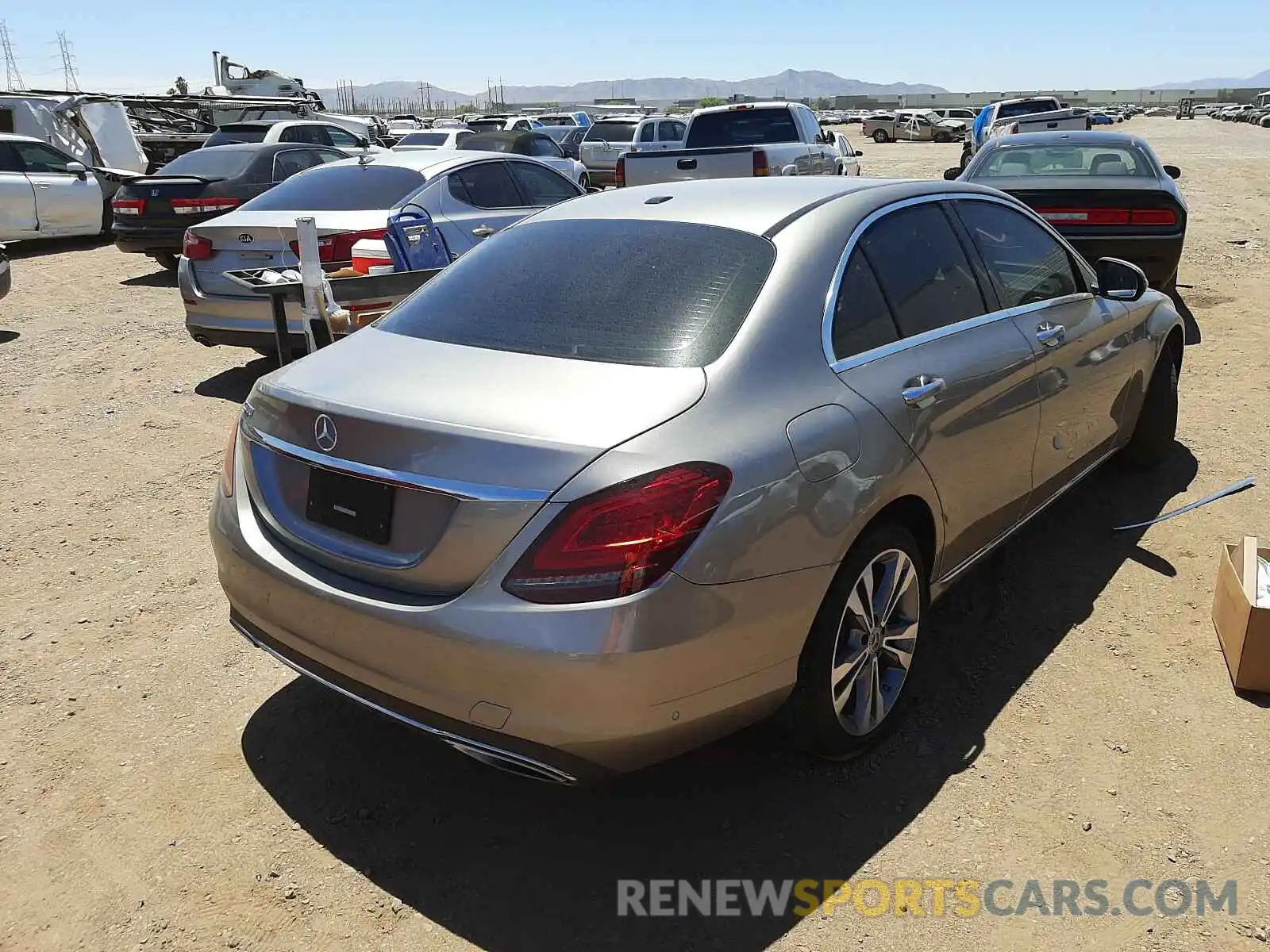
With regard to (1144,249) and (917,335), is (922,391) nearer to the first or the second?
(917,335)

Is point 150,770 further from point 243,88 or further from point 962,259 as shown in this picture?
point 243,88

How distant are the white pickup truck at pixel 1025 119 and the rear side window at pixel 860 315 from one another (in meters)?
11.7

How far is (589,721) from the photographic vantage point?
241 cm

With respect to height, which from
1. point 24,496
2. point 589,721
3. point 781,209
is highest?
point 781,209

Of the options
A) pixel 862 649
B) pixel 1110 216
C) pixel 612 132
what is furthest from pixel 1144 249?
pixel 612 132

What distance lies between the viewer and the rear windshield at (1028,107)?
25328 mm

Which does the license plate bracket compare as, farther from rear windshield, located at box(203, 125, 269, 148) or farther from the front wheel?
rear windshield, located at box(203, 125, 269, 148)

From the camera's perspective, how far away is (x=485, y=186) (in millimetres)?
8453

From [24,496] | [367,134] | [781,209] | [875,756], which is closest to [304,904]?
[875,756]

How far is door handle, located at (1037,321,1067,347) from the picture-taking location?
393 centimetres

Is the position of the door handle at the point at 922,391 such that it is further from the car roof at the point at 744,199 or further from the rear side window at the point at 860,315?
the car roof at the point at 744,199

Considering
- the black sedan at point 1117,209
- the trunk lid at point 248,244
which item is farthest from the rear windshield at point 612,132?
the trunk lid at point 248,244

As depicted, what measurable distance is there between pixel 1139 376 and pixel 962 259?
169cm

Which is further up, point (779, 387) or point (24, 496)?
point (779, 387)
